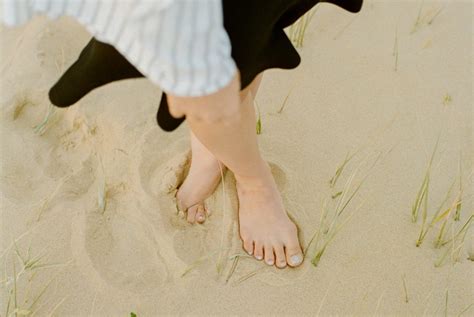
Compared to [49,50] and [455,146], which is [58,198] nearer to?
[49,50]

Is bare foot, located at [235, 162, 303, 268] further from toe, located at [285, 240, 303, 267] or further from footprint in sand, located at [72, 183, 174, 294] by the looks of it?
footprint in sand, located at [72, 183, 174, 294]

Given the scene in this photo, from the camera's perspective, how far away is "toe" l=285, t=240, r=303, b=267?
1.85 m

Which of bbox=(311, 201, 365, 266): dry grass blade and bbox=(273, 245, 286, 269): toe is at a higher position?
bbox=(311, 201, 365, 266): dry grass blade

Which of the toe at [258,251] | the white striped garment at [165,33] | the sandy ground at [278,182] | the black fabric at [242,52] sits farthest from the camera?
the toe at [258,251]

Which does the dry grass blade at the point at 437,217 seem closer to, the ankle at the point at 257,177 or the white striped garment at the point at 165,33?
the ankle at the point at 257,177

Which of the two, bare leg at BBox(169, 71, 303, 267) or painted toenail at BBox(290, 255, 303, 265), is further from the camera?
painted toenail at BBox(290, 255, 303, 265)

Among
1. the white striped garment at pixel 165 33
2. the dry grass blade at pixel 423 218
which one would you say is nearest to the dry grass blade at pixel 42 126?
the white striped garment at pixel 165 33

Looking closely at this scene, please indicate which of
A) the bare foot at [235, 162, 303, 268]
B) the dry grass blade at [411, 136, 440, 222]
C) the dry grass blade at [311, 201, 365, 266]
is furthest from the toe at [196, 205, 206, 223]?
the dry grass blade at [411, 136, 440, 222]

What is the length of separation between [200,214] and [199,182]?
0.09m

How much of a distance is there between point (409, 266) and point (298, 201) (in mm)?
363

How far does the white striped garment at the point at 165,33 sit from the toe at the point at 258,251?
0.91 m

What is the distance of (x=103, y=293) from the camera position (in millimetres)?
1745

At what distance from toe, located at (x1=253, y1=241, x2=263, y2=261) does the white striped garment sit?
2.99 feet

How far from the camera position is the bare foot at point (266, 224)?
6.08 ft
